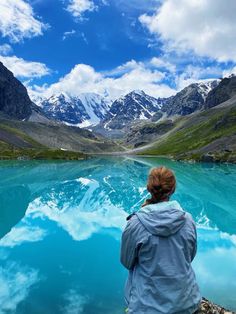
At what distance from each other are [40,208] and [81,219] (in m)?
9.95

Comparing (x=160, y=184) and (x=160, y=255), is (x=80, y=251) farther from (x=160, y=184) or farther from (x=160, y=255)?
(x=160, y=184)

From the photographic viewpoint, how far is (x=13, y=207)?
168 ft

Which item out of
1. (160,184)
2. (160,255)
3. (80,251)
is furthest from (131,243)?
(80,251)

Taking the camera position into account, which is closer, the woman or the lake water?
the woman

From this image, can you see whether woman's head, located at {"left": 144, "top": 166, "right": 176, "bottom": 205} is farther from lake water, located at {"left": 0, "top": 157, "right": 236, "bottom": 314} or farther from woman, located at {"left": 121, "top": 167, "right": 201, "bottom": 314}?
lake water, located at {"left": 0, "top": 157, "right": 236, "bottom": 314}

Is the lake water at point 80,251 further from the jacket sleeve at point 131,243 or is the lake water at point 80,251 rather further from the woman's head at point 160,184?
the woman's head at point 160,184

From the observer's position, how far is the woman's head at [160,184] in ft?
27.3

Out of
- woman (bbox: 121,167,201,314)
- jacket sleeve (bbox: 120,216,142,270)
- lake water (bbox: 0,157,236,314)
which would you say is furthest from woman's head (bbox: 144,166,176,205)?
lake water (bbox: 0,157,236,314)

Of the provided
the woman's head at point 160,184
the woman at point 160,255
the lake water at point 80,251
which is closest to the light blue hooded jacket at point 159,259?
the woman at point 160,255

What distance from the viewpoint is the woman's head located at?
8.33 m

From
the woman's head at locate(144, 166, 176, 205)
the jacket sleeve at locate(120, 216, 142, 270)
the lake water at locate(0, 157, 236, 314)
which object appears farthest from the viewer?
the lake water at locate(0, 157, 236, 314)

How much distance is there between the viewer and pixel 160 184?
8344 mm

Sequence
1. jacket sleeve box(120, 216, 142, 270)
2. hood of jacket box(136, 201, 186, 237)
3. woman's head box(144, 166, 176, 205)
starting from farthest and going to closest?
1. woman's head box(144, 166, 176, 205)
2. jacket sleeve box(120, 216, 142, 270)
3. hood of jacket box(136, 201, 186, 237)

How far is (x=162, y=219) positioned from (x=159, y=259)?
853 mm
